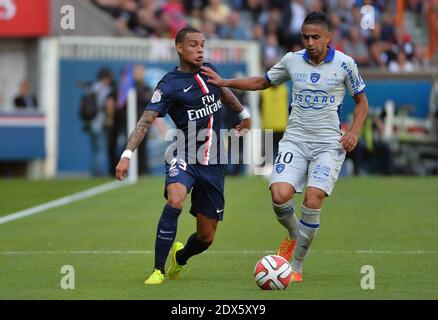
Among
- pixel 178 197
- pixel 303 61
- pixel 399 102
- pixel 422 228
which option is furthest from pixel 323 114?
pixel 399 102

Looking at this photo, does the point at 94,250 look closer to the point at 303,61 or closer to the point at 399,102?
the point at 303,61

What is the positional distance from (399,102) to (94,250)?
55.8 feet

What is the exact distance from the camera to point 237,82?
37.4 ft

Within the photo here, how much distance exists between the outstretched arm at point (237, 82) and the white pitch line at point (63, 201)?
6877mm

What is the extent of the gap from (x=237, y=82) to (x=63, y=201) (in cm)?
987

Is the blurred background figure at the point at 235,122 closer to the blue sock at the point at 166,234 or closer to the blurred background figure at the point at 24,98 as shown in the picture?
the blurred background figure at the point at 24,98

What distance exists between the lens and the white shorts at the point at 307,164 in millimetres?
11180

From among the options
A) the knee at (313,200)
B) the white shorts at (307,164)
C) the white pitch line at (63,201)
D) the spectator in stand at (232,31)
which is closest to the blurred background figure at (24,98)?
the white pitch line at (63,201)

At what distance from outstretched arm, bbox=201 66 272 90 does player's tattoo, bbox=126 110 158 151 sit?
59 centimetres

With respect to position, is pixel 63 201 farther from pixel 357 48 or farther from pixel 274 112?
pixel 357 48

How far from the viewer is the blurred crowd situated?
30.1 metres

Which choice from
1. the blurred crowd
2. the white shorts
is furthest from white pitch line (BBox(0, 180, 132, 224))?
the white shorts

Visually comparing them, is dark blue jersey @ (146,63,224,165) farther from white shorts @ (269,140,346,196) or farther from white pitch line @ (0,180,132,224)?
white pitch line @ (0,180,132,224)
